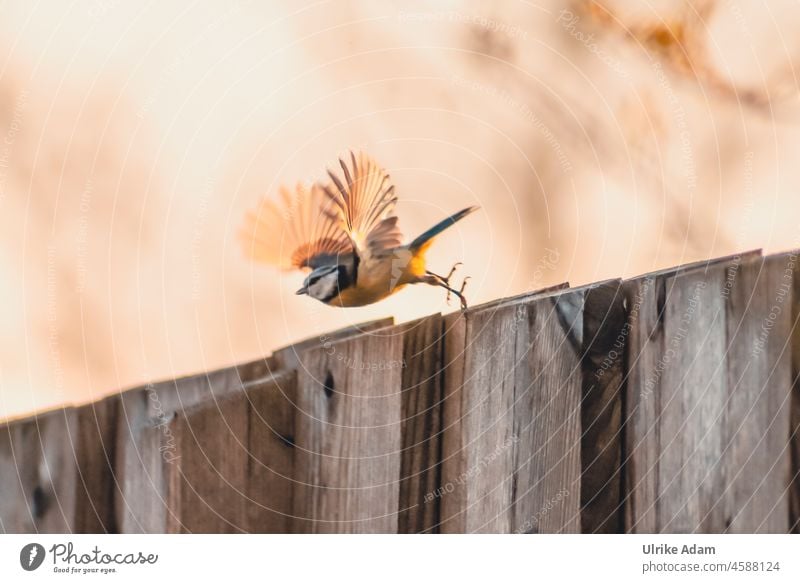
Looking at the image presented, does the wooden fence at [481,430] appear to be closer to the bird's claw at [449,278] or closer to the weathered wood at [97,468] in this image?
the weathered wood at [97,468]

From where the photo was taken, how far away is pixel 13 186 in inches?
42.9

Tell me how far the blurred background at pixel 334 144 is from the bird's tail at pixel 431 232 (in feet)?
0.04

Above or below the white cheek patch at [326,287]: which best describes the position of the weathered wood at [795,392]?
below

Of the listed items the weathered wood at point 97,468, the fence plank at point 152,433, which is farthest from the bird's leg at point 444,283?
the weathered wood at point 97,468

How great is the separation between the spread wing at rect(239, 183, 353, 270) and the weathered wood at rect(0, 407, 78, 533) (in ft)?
0.89

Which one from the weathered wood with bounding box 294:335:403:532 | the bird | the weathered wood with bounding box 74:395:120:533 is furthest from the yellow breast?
the weathered wood with bounding box 74:395:120:533

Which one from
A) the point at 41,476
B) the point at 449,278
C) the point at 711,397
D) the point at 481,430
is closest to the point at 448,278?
the point at 449,278

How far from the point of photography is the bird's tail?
109 centimetres

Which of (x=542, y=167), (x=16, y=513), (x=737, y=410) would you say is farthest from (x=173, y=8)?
(x=737, y=410)

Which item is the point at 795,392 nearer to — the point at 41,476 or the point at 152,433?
the point at 152,433

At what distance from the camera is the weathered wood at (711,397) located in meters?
0.82

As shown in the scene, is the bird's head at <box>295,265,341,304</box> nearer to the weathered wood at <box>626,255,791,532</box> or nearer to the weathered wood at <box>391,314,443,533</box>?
the weathered wood at <box>391,314,443,533</box>

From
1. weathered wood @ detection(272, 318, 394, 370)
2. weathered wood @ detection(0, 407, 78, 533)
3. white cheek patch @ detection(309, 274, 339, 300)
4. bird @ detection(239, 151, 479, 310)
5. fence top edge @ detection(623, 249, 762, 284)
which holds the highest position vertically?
bird @ detection(239, 151, 479, 310)

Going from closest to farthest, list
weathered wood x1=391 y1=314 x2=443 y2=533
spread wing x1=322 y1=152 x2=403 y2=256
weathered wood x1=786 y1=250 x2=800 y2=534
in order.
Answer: weathered wood x1=786 y1=250 x2=800 y2=534 < weathered wood x1=391 y1=314 x2=443 y2=533 < spread wing x1=322 y1=152 x2=403 y2=256
